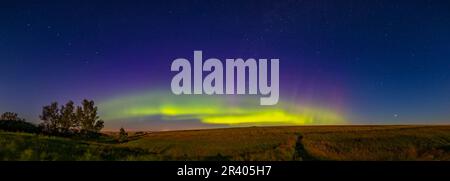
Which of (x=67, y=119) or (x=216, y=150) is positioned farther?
(x=67, y=119)

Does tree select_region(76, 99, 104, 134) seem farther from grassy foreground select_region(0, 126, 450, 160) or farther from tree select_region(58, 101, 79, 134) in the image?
grassy foreground select_region(0, 126, 450, 160)

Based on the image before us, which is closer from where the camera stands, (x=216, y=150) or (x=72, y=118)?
(x=216, y=150)

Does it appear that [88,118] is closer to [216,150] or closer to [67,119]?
[67,119]

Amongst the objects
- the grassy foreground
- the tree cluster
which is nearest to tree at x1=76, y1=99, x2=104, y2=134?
the tree cluster

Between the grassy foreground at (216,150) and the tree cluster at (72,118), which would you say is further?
the tree cluster at (72,118)

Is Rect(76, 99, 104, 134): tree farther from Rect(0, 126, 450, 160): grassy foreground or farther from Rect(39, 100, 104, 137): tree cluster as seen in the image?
Rect(0, 126, 450, 160): grassy foreground

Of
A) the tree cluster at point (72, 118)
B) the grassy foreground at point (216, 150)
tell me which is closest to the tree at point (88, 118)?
the tree cluster at point (72, 118)

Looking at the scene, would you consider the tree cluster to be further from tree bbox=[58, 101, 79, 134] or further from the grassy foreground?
the grassy foreground

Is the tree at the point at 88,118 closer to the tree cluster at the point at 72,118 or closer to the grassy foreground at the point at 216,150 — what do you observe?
the tree cluster at the point at 72,118

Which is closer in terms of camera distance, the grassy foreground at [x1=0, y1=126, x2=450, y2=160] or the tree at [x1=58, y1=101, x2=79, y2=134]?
the grassy foreground at [x1=0, y1=126, x2=450, y2=160]

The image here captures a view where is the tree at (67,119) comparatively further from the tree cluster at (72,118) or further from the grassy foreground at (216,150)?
the grassy foreground at (216,150)

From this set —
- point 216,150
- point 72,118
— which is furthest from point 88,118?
point 216,150
